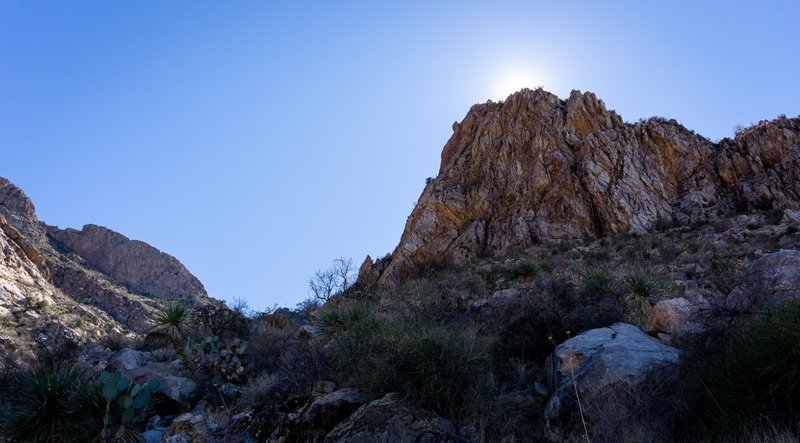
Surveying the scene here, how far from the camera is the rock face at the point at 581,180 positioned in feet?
101

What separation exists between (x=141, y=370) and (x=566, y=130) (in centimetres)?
3268

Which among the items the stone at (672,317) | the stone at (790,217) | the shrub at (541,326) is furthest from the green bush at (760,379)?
the stone at (790,217)

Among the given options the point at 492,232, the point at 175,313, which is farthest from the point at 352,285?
the point at 175,313

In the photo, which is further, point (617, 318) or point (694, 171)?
point (694, 171)

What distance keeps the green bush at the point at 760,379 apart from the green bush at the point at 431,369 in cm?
277

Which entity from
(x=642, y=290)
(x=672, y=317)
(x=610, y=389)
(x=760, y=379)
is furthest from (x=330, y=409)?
(x=642, y=290)

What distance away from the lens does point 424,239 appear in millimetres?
34469

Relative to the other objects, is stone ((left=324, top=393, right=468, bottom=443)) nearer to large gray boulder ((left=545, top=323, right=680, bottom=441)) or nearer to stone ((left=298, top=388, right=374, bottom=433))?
stone ((left=298, top=388, right=374, bottom=433))

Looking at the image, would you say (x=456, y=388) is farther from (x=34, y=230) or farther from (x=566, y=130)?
(x=34, y=230)

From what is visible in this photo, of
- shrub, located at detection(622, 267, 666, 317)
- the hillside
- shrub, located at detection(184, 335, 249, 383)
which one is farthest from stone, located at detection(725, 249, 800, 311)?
shrub, located at detection(184, 335, 249, 383)

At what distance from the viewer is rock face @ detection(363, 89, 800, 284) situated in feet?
101

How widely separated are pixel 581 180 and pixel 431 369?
28.6 m

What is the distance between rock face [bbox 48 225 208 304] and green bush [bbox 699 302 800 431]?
74981 millimetres

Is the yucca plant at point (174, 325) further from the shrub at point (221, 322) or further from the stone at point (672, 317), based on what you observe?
the stone at point (672, 317)
